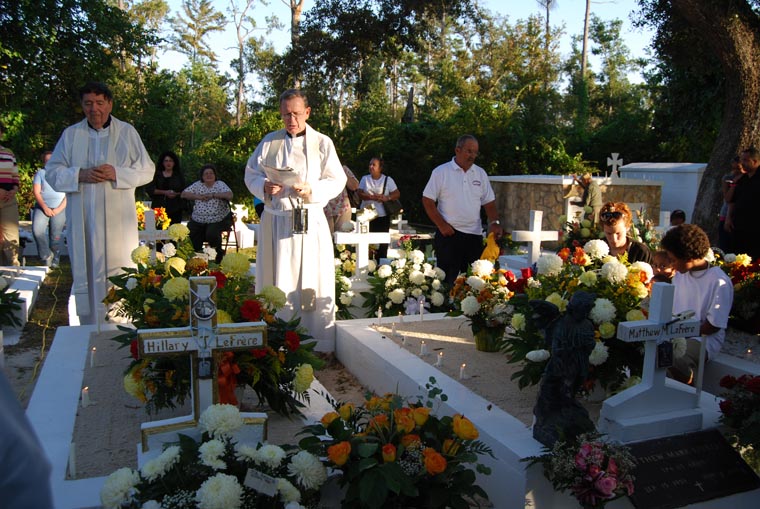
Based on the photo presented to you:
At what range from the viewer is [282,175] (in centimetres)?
544

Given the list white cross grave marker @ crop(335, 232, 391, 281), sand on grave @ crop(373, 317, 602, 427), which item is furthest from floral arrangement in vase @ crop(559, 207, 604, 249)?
sand on grave @ crop(373, 317, 602, 427)

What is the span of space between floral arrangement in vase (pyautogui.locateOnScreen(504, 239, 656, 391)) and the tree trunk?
7.32m

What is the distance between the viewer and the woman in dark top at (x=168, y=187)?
10000 millimetres

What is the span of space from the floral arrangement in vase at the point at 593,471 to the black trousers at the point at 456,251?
3.93 metres

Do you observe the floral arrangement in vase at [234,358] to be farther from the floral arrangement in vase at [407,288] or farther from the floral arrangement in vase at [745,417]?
the floral arrangement in vase at [407,288]

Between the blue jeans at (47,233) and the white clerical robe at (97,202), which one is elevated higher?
the white clerical robe at (97,202)

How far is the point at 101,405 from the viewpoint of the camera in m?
3.97

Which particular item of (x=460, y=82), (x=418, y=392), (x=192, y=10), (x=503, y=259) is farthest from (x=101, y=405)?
(x=192, y=10)

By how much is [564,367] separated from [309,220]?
3.03 metres

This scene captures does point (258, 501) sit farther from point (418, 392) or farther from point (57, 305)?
point (57, 305)

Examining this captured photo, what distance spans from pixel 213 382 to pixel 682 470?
2162mm

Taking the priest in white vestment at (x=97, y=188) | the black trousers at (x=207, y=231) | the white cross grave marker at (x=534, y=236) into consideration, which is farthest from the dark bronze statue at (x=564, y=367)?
the black trousers at (x=207, y=231)

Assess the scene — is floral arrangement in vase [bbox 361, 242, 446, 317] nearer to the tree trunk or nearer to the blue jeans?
the blue jeans

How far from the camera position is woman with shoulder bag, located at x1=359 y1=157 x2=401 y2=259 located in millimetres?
10008
